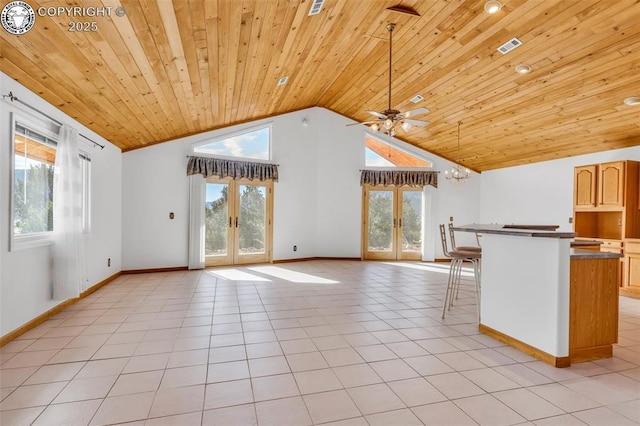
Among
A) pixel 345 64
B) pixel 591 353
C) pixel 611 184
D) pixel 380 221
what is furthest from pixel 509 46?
pixel 380 221

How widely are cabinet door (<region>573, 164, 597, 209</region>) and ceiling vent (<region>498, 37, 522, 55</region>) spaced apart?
2938 millimetres

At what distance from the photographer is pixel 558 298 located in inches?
98.3

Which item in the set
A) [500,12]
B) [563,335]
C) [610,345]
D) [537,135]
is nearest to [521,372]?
[563,335]

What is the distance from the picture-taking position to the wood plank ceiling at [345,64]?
104 inches

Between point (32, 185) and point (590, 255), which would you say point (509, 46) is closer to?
point (590, 255)

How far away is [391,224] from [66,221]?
6462mm

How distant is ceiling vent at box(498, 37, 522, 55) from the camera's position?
3.71 m

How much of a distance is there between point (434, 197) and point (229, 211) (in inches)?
196

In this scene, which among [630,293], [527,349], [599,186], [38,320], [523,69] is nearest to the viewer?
[527,349]

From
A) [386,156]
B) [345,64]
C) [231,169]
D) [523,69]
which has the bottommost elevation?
[231,169]

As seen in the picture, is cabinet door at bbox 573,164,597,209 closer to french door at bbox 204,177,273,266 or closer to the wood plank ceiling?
the wood plank ceiling

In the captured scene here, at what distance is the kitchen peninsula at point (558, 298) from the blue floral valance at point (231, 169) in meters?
5.09

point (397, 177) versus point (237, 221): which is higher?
point (397, 177)

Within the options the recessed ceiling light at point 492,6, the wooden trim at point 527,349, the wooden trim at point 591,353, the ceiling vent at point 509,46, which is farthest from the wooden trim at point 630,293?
the recessed ceiling light at point 492,6
